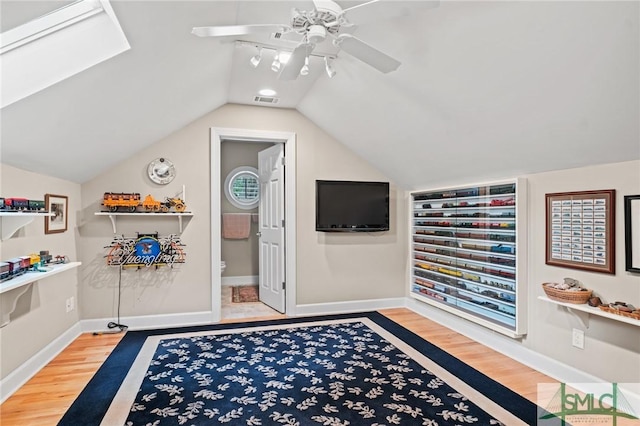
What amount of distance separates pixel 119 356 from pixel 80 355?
35 centimetres

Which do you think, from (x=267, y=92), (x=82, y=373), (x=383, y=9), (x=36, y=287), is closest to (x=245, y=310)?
(x=82, y=373)

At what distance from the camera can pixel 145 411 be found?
7.41 ft

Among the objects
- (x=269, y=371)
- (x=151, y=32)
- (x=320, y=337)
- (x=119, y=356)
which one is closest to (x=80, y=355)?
(x=119, y=356)

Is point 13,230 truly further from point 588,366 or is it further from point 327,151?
point 588,366

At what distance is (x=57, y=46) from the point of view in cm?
198

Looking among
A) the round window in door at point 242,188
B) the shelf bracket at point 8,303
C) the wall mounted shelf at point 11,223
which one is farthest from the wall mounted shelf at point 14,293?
the round window in door at point 242,188

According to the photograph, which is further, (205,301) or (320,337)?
(205,301)

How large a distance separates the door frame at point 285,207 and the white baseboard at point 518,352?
1672 millimetres

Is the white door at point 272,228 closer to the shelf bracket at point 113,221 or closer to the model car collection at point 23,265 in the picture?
the shelf bracket at point 113,221

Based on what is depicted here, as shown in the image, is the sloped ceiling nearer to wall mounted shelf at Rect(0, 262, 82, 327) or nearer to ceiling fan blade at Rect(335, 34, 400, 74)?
ceiling fan blade at Rect(335, 34, 400, 74)

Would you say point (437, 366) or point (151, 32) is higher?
point (151, 32)

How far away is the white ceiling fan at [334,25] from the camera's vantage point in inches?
64.6

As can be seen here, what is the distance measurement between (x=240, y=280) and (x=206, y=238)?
2.48 meters

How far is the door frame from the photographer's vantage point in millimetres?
4074
